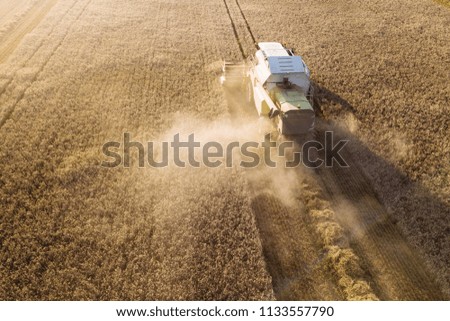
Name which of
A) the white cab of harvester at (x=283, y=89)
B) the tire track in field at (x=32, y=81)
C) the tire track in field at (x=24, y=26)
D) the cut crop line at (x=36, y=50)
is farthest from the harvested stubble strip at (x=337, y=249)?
the tire track in field at (x=24, y=26)

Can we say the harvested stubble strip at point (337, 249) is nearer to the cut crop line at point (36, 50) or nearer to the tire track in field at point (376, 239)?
the tire track in field at point (376, 239)

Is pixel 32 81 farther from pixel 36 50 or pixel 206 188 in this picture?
pixel 206 188

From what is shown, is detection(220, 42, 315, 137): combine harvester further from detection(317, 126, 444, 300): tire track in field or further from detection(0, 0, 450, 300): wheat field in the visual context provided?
detection(317, 126, 444, 300): tire track in field

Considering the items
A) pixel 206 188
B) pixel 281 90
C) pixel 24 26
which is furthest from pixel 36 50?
pixel 206 188

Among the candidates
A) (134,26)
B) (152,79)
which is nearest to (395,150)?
(152,79)

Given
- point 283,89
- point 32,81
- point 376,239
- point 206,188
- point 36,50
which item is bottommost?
point 376,239

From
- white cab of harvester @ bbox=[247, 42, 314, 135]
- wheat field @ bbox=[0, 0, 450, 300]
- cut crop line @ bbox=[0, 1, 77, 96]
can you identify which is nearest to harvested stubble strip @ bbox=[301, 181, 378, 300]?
wheat field @ bbox=[0, 0, 450, 300]

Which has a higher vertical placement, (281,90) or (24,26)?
(281,90)
